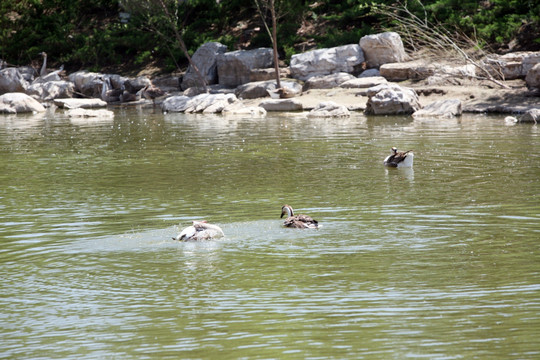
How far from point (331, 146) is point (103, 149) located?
5.92 metres

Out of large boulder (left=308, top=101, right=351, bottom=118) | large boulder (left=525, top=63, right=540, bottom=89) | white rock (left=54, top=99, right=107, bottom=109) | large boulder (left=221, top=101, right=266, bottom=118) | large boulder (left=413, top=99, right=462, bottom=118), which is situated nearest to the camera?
large boulder (left=525, top=63, right=540, bottom=89)

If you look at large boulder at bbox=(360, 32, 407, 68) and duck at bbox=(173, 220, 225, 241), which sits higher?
large boulder at bbox=(360, 32, 407, 68)

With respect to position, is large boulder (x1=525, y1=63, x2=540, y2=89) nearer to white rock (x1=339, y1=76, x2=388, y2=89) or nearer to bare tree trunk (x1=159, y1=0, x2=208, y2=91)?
white rock (x1=339, y1=76, x2=388, y2=89)

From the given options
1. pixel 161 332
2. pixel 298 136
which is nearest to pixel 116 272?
pixel 161 332

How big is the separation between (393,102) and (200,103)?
31.4 ft

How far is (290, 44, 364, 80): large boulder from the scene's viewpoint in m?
35.9

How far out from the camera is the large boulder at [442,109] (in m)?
27.1

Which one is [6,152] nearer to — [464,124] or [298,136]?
[298,136]

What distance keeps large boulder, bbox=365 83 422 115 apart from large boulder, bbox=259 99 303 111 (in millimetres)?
3918

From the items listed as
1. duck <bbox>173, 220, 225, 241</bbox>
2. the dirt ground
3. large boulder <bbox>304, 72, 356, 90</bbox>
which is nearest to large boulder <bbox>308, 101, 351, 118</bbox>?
the dirt ground

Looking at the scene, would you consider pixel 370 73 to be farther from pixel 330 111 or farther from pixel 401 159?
pixel 401 159

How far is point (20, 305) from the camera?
7.25 m

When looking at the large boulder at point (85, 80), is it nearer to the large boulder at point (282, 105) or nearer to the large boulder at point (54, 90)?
the large boulder at point (54, 90)

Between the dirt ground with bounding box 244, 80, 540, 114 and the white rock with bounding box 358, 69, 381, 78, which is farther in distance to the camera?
the white rock with bounding box 358, 69, 381, 78
